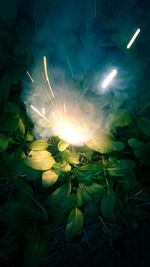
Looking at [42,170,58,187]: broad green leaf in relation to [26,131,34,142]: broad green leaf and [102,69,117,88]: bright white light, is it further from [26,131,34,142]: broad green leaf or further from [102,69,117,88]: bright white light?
[102,69,117,88]: bright white light

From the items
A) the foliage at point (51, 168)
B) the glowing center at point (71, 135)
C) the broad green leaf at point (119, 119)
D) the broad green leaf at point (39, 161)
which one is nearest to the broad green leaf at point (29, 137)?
the foliage at point (51, 168)

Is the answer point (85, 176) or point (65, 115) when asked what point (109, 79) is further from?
point (85, 176)

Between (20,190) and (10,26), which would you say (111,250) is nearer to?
(20,190)

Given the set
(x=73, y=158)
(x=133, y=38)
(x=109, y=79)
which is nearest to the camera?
(x=109, y=79)

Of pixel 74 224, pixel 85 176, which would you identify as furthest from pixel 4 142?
pixel 74 224

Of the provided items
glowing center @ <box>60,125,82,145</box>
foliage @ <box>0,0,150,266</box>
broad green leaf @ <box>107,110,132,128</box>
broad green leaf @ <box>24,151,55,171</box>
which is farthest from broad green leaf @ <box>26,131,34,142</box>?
broad green leaf @ <box>107,110,132,128</box>

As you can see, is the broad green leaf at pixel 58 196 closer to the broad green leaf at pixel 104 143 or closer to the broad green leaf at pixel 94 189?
the broad green leaf at pixel 94 189
